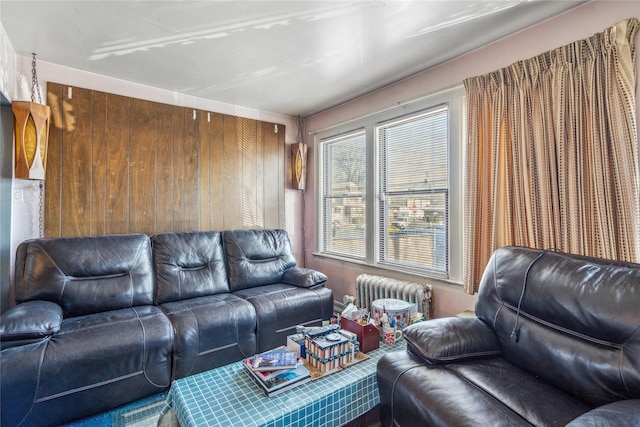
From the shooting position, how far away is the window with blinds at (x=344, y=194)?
350 centimetres

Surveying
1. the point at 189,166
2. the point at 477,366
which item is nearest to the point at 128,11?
the point at 189,166

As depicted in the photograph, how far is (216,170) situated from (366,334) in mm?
2511

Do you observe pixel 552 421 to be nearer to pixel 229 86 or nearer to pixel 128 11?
pixel 128 11

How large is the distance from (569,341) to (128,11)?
119 inches

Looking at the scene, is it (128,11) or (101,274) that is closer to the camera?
(128,11)

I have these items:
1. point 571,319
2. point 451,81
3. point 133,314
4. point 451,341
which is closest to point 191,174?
point 133,314

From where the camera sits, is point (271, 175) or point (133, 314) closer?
point (133, 314)

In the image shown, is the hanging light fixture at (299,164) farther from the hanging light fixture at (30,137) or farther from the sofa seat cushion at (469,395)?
the sofa seat cushion at (469,395)

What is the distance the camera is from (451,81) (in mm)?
2553

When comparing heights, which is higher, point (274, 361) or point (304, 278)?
point (304, 278)

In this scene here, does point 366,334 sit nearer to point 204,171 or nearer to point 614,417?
point 614,417

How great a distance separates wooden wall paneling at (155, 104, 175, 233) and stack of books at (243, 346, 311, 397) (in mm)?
2039

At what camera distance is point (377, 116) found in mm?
3223

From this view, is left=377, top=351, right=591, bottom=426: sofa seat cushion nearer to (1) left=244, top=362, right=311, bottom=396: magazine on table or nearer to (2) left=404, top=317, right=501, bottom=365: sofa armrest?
(2) left=404, top=317, right=501, bottom=365: sofa armrest
